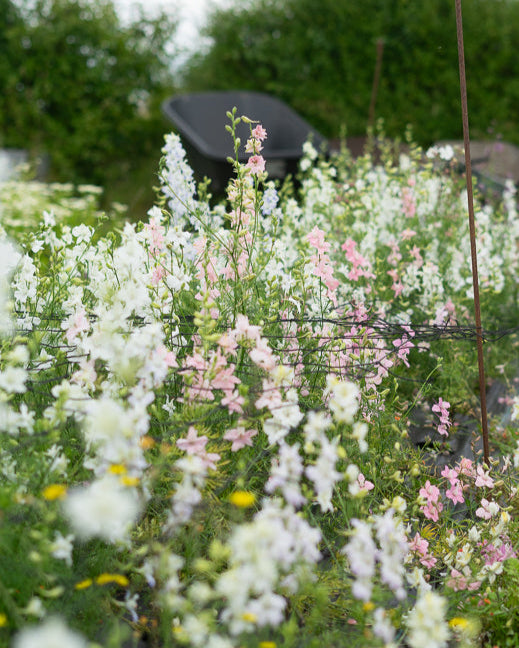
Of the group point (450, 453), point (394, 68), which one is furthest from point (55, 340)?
point (394, 68)

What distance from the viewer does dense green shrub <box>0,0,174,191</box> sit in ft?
24.7

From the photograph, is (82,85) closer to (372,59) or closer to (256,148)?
(372,59)

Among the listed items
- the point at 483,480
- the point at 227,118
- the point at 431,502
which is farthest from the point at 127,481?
the point at 227,118

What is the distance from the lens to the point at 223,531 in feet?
5.42

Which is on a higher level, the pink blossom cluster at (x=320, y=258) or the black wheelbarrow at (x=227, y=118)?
the black wheelbarrow at (x=227, y=118)

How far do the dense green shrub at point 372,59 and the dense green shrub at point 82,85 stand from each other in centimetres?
91

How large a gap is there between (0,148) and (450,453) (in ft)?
22.7

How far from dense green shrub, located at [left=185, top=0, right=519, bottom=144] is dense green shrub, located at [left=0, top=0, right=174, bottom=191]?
0.91 meters

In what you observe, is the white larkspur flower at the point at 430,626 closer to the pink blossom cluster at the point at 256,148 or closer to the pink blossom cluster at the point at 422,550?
the pink blossom cluster at the point at 422,550

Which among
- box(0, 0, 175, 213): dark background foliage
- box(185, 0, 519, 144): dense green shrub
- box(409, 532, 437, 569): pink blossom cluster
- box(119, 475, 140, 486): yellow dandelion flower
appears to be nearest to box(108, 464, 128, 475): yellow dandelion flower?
box(119, 475, 140, 486): yellow dandelion flower

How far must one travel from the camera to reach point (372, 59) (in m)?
8.09

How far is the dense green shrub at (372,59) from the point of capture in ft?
26.2

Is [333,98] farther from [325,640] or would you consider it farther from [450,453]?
[325,640]

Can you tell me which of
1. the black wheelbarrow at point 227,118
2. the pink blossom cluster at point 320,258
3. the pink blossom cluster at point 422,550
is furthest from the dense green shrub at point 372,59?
the pink blossom cluster at point 422,550
